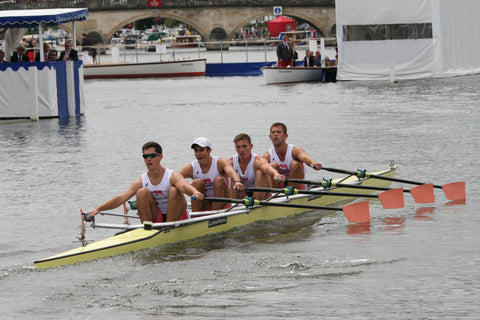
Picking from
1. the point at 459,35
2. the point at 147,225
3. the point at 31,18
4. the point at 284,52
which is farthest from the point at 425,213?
the point at 284,52

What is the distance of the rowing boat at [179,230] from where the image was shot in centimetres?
1083

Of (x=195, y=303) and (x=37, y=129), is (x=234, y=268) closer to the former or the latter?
(x=195, y=303)

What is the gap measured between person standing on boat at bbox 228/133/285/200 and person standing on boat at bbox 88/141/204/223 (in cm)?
139

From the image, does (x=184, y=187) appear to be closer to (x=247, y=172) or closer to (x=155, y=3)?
(x=247, y=172)

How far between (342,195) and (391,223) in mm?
1056

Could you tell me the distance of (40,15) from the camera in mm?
26844

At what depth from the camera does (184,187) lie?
11.6m

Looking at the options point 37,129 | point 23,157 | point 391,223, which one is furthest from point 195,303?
point 37,129

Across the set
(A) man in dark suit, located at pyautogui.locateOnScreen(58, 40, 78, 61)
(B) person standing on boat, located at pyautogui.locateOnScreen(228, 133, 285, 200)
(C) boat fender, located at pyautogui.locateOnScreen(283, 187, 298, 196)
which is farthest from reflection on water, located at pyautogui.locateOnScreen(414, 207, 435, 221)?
(A) man in dark suit, located at pyautogui.locateOnScreen(58, 40, 78, 61)

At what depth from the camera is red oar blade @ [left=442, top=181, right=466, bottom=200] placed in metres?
14.6

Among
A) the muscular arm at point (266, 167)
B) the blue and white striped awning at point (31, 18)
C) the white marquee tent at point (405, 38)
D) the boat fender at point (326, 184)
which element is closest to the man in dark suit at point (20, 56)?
the blue and white striped awning at point (31, 18)

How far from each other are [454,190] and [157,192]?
5.06m

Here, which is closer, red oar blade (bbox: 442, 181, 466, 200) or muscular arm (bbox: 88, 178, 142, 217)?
muscular arm (bbox: 88, 178, 142, 217)

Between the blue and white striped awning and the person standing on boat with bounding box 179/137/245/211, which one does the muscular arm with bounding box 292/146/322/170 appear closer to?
the person standing on boat with bounding box 179/137/245/211
